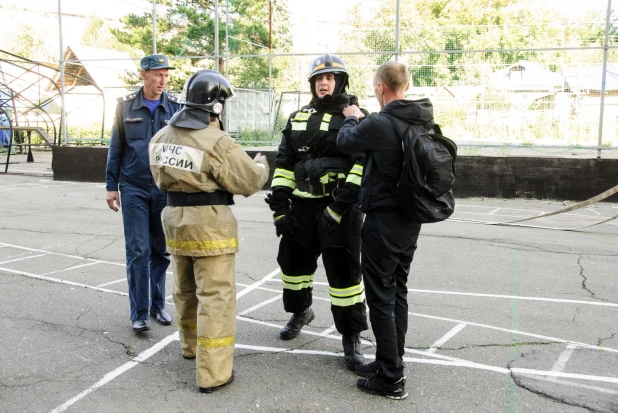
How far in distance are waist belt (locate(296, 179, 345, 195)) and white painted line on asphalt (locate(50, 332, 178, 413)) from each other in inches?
64.9

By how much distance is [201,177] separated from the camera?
4.10 m

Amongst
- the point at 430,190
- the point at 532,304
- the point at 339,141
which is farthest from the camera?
the point at 532,304

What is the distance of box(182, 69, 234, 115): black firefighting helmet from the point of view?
4180 mm

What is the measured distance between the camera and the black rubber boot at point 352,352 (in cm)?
450

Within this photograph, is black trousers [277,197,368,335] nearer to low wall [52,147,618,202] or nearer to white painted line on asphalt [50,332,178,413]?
white painted line on asphalt [50,332,178,413]

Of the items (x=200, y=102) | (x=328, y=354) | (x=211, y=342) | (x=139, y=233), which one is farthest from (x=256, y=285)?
(x=200, y=102)

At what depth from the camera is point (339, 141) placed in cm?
414

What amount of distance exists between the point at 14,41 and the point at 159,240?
61756 millimetres

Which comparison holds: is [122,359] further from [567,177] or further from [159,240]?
[567,177]

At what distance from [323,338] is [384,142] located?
6.33 feet

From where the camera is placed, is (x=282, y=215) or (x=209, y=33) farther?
(x=209, y=33)

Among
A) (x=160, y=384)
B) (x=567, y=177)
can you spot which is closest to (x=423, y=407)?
(x=160, y=384)

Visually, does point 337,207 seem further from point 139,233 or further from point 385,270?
point 139,233

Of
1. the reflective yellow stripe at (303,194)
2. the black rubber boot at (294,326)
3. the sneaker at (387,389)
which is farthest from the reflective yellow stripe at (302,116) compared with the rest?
the sneaker at (387,389)
